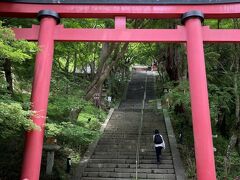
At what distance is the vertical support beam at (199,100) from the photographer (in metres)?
8.52

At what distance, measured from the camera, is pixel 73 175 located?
12023 mm

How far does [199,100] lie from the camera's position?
8.97 metres

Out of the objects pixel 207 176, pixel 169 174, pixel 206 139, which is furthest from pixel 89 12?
pixel 169 174

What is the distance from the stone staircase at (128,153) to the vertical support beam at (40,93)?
3905mm

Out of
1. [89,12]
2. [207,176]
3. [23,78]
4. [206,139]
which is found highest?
[89,12]

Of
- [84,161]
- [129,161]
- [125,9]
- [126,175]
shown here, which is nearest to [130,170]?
[126,175]

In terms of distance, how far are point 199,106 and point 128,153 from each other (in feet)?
19.0

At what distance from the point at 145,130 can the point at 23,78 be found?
808 cm

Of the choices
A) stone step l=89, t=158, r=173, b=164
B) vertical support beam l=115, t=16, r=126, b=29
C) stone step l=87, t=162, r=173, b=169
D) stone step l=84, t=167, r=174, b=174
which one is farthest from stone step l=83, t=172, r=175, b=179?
vertical support beam l=115, t=16, r=126, b=29

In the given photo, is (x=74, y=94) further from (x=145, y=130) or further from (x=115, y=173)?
(x=145, y=130)

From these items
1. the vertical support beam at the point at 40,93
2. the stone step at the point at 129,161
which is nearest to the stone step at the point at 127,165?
the stone step at the point at 129,161

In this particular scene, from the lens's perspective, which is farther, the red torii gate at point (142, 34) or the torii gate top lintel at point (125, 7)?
the torii gate top lintel at point (125, 7)

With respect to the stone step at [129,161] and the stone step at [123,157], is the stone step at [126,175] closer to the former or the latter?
the stone step at [129,161]

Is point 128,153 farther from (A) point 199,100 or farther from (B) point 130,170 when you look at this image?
(A) point 199,100
